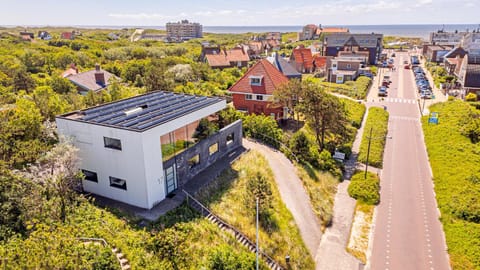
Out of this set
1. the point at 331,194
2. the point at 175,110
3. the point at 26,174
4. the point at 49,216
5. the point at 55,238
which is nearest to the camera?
the point at 55,238

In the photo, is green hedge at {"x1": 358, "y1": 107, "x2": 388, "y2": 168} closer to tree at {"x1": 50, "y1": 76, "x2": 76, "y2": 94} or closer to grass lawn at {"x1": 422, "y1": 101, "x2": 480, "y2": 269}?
grass lawn at {"x1": 422, "y1": 101, "x2": 480, "y2": 269}

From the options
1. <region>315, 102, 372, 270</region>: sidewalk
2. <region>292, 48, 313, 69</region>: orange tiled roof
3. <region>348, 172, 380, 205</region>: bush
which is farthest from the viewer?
<region>292, 48, 313, 69</region>: orange tiled roof

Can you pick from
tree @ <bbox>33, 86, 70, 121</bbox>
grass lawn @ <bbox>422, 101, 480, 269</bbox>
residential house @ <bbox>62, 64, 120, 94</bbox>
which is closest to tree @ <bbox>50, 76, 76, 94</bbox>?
residential house @ <bbox>62, 64, 120, 94</bbox>

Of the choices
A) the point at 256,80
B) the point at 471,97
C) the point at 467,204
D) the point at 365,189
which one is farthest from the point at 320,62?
the point at 467,204

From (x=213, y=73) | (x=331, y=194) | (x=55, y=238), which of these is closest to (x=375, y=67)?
(x=213, y=73)

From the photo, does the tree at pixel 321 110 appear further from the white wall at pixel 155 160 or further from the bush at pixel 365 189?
the white wall at pixel 155 160

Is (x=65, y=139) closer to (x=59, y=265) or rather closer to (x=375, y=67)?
(x=59, y=265)

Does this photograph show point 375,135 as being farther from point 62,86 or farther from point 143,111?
point 62,86
